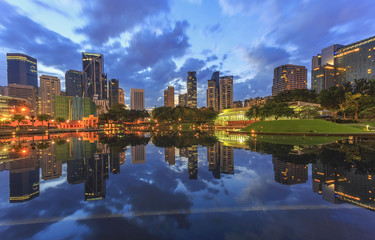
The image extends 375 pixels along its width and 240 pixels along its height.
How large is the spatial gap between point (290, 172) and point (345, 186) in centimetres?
290

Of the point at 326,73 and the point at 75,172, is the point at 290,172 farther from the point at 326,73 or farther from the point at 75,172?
the point at 326,73

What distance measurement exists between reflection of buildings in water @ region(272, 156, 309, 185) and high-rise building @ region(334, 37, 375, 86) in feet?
610

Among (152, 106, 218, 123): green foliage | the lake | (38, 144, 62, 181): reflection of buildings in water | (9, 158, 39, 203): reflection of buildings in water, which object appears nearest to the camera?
the lake

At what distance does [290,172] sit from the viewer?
1123 centimetres

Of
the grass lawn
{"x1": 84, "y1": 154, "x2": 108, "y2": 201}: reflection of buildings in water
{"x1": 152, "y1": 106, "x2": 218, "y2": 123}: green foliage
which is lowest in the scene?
{"x1": 84, "y1": 154, "x2": 108, "y2": 201}: reflection of buildings in water

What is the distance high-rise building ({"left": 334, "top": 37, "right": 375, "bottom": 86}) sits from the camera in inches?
5384

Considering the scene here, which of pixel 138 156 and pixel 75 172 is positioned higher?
pixel 75 172

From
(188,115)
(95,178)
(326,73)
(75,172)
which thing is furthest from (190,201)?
(326,73)

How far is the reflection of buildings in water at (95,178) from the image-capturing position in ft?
27.2

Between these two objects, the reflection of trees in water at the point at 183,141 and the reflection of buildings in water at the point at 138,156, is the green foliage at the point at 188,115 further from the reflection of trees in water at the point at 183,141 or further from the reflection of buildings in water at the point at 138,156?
the reflection of buildings in water at the point at 138,156

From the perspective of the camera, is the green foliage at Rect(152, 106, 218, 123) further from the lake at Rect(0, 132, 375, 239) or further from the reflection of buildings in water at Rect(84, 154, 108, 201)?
the lake at Rect(0, 132, 375, 239)

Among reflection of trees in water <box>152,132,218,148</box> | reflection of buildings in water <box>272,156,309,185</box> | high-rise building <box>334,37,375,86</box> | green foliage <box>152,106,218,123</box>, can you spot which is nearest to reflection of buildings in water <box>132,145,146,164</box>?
reflection of trees in water <box>152,132,218,148</box>

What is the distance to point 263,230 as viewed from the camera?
511cm

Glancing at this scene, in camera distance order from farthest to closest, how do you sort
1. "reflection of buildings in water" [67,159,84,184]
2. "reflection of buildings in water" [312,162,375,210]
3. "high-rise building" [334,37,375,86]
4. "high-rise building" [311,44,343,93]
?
"high-rise building" [311,44,343,93]
"high-rise building" [334,37,375,86]
"reflection of buildings in water" [67,159,84,184]
"reflection of buildings in water" [312,162,375,210]
